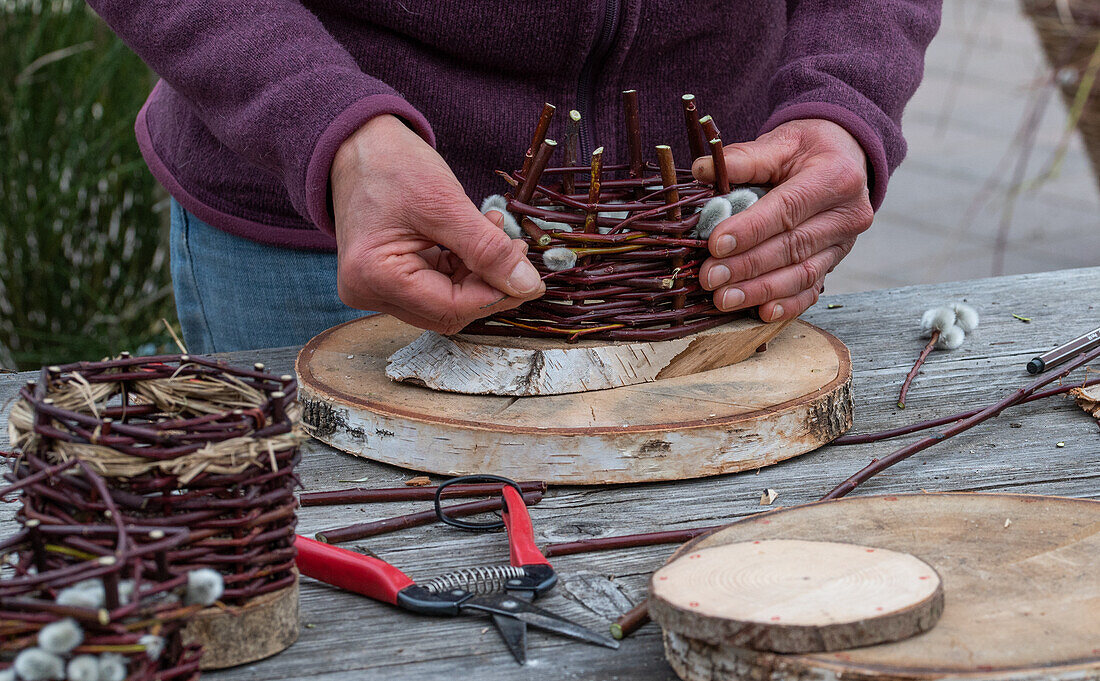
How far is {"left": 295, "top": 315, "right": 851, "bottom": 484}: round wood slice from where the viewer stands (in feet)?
3.91

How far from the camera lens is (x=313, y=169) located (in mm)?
1389

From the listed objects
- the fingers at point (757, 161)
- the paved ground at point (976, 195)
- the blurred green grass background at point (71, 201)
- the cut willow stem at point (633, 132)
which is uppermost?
the cut willow stem at point (633, 132)

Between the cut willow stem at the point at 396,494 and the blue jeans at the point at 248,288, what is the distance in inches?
32.7

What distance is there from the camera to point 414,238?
1326 mm

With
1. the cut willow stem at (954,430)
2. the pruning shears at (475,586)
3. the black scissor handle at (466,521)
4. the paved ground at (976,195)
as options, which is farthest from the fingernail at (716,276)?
the paved ground at (976,195)

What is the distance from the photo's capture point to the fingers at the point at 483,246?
1.26m

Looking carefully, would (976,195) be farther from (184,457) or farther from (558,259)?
(184,457)

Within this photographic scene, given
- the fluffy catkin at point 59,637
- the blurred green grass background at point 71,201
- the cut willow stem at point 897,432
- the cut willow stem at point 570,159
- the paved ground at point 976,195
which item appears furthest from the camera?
the paved ground at point 976,195

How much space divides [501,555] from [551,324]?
0.44 meters

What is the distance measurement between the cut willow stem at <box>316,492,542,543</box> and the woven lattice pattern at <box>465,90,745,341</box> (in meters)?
0.32

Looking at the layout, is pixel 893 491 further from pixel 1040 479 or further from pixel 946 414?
pixel 946 414

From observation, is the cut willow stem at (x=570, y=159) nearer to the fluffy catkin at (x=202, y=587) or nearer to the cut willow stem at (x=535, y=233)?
the cut willow stem at (x=535, y=233)

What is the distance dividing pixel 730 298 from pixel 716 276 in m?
0.05

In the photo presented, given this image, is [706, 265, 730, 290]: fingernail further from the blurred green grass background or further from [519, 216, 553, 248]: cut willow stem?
the blurred green grass background
